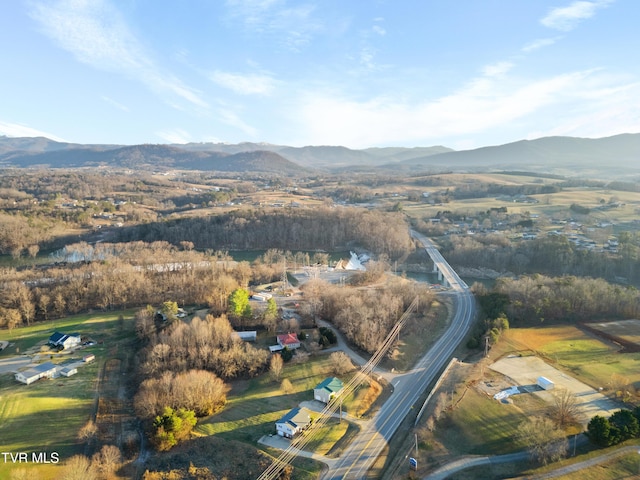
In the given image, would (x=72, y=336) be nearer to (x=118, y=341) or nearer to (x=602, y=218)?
(x=118, y=341)

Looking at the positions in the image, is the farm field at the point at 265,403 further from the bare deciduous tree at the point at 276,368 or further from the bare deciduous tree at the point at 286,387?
the bare deciduous tree at the point at 276,368

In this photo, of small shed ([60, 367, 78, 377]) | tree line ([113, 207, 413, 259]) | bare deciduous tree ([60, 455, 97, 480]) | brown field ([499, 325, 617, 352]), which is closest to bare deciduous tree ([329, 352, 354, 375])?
brown field ([499, 325, 617, 352])

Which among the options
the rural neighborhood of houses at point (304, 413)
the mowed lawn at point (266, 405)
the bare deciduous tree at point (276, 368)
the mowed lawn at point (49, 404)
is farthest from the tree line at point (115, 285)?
the rural neighborhood of houses at point (304, 413)

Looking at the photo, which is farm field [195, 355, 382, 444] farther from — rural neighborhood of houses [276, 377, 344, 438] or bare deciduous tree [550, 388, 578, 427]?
bare deciduous tree [550, 388, 578, 427]

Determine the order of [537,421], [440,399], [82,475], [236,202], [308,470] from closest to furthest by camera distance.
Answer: [82,475] < [308,470] < [537,421] < [440,399] < [236,202]

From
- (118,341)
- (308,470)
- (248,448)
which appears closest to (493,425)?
(308,470)

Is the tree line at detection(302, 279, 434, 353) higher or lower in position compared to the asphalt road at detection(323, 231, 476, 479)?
higher
